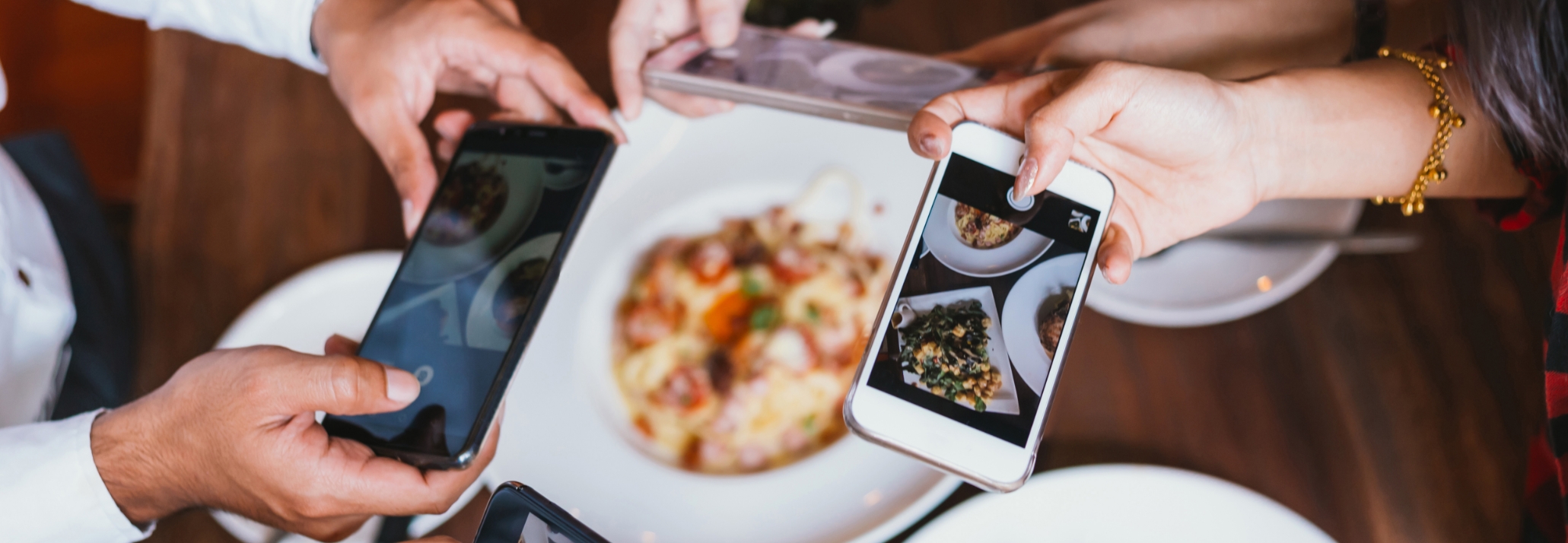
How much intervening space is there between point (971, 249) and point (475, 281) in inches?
16.7

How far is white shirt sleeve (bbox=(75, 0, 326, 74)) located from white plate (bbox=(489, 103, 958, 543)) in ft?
1.23

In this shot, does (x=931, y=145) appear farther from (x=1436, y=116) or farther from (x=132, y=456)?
(x=132, y=456)

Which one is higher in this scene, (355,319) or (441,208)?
(441,208)

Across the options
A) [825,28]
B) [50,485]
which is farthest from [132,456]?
[825,28]

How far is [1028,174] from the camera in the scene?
21.4 inches

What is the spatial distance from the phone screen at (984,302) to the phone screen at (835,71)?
0.15 m

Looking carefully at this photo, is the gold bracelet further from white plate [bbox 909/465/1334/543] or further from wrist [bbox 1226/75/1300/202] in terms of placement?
white plate [bbox 909/465/1334/543]

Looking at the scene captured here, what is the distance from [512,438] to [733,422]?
9.7 inches

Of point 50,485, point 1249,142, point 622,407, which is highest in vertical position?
point 1249,142

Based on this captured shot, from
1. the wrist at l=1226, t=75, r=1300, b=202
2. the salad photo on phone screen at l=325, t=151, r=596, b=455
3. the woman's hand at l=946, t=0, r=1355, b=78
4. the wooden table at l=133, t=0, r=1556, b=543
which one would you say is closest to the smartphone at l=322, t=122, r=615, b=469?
the salad photo on phone screen at l=325, t=151, r=596, b=455

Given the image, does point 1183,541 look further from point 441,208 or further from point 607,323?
point 441,208

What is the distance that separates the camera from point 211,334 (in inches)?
33.0

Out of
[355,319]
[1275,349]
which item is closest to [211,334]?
[355,319]

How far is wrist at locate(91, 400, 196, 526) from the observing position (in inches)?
22.2
